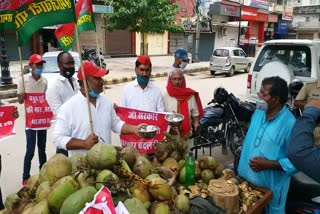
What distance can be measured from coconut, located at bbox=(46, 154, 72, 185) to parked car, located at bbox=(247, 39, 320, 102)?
4454mm

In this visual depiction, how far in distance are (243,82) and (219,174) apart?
48.2 ft

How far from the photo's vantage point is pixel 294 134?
194cm

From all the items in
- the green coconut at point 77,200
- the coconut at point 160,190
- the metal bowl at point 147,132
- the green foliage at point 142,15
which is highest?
the green foliage at point 142,15

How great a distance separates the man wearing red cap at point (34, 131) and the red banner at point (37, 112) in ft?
0.30

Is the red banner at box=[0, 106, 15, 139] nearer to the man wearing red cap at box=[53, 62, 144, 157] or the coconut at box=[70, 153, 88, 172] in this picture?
the man wearing red cap at box=[53, 62, 144, 157]

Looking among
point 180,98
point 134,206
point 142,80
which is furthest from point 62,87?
point 134,206

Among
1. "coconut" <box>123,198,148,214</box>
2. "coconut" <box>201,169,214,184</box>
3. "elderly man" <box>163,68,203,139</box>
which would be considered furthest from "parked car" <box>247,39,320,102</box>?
"coconut" <box>123,198,148,214</box>

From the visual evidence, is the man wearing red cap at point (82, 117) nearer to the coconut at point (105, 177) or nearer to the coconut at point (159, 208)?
the coconut at point (105, 177)

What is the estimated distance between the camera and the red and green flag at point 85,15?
4.62m

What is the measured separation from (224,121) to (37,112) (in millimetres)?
3017

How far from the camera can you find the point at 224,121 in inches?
227

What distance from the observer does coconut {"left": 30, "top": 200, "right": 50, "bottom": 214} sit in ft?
5.85

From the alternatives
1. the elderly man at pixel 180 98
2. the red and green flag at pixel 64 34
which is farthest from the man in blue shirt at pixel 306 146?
the red and green flag at pixel 64 34

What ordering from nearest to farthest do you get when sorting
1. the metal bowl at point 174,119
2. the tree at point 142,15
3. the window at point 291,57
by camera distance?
the metal bowl at point 174,119
the window at point 291,57
the tree at point 142,15
